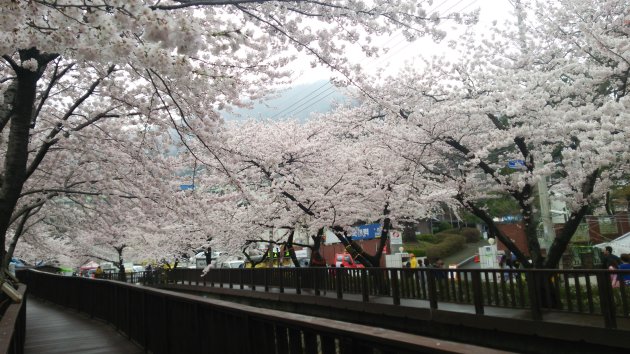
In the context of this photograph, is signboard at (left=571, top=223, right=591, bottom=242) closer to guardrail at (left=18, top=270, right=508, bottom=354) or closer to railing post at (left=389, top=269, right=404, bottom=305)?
railing post at (left=389, top=269, right=404, bottom=305)

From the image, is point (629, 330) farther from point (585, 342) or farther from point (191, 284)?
point (191, 284)

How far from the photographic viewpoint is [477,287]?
31.3ft

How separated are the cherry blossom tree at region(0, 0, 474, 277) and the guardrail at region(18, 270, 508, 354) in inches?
80.9

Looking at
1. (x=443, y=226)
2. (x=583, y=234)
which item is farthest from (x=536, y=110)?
(x=443, y=226)

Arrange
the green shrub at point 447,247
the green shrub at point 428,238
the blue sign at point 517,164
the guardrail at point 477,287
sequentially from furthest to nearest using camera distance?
the green shrub at point 428,238 < the green shrub at point 447,247 < the blue sign at point 517,164 < the guardrail at point 477,287

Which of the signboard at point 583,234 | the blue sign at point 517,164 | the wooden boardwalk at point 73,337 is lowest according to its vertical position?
the wooden boardwalk at point 73,337

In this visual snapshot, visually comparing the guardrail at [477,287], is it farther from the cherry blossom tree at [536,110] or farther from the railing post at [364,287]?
the cherry blossom tree at [536,110]

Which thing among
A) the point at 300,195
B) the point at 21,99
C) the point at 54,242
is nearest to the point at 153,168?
the point at 21,99

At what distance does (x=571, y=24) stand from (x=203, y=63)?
9883 mm

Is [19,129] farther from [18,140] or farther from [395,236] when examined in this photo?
[395,236]

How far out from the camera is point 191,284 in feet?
87.8

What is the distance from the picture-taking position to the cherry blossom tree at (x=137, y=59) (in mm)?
3590

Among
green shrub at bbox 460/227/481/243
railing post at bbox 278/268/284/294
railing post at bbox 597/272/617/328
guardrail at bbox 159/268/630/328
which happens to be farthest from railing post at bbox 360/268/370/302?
green shrub at bbox 460/227/481/243

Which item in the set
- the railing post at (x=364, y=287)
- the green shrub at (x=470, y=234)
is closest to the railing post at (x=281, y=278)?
the railing post at (x=364, y=287)
